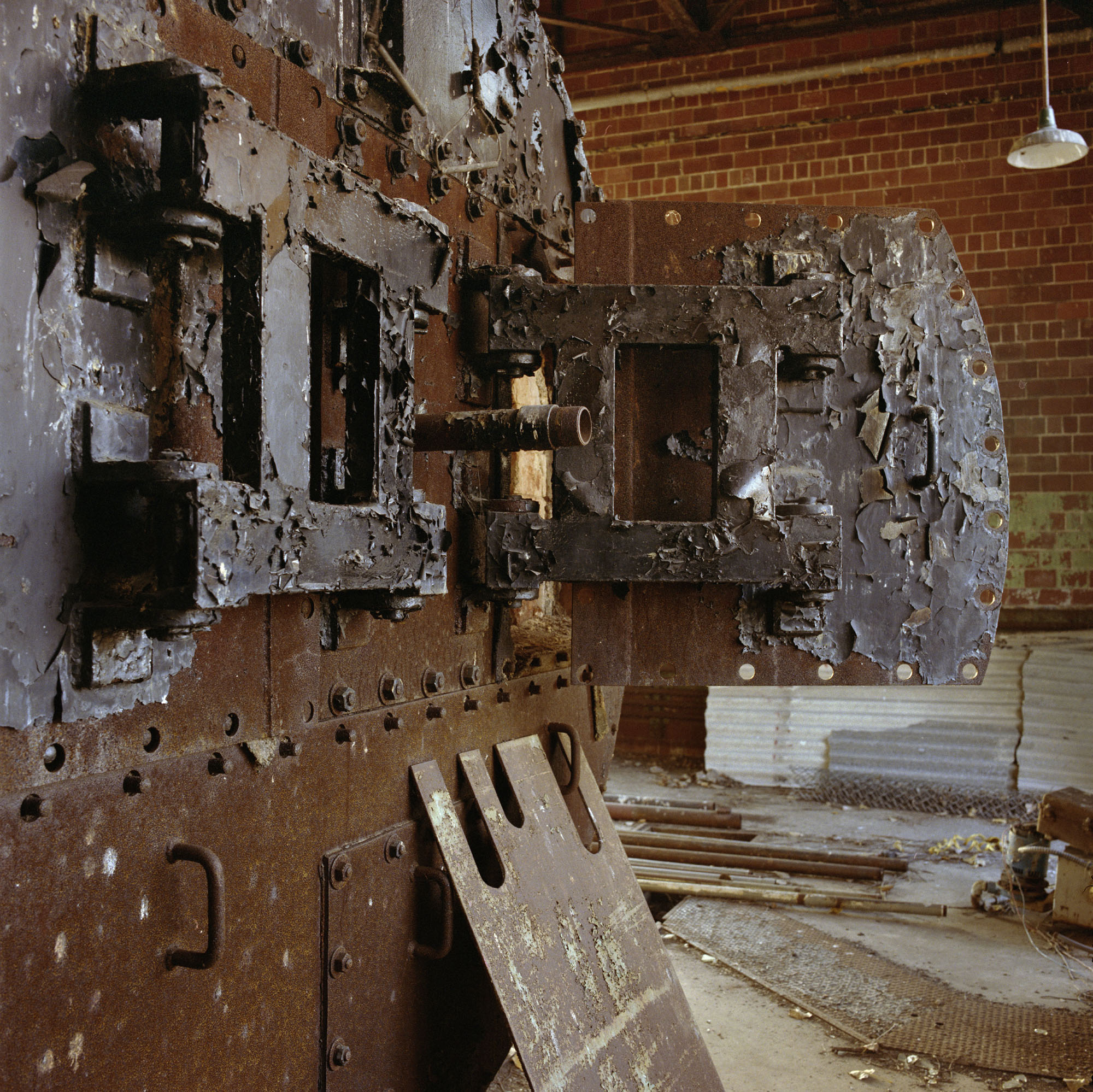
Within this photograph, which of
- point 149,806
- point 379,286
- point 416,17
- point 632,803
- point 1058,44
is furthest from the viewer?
point 1058,44

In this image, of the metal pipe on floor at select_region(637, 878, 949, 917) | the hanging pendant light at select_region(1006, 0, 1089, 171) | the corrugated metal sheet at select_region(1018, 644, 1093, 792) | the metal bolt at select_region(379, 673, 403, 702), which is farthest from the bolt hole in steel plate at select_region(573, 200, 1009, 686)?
the corrugated metal sheet at select_region(1018, 644, 1093, 792)

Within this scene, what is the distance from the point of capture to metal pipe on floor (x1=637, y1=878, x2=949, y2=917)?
13.4 ft

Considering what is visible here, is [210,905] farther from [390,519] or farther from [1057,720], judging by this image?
[1057,720]

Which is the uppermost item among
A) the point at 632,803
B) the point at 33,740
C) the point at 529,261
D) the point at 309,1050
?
the point at 529,261

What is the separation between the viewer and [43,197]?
1175mm

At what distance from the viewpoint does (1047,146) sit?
484 centimetres

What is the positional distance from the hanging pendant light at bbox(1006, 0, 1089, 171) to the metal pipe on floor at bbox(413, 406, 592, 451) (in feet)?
13.7

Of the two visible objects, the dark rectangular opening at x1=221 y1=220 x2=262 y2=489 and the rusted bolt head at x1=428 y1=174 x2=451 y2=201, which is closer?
the dark rectangular opening at x1=221 y1=220 x2=262 y2=489

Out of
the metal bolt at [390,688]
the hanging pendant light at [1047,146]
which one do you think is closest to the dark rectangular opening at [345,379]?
the metal bolt at [390,688]

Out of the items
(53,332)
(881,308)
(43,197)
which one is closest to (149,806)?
(53,332)

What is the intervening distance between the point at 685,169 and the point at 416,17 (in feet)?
18.2

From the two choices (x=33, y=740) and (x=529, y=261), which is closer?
(x=33, y=740)

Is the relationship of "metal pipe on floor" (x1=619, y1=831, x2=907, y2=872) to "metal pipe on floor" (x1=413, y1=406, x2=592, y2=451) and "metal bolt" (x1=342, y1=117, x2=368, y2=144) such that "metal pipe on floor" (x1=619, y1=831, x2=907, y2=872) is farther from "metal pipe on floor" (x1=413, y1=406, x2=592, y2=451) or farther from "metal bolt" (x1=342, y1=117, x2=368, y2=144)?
"metal bolt" (x1=342, y1=117, x2=368, y2=144)

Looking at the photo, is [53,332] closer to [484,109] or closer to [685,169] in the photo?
[484,109]
